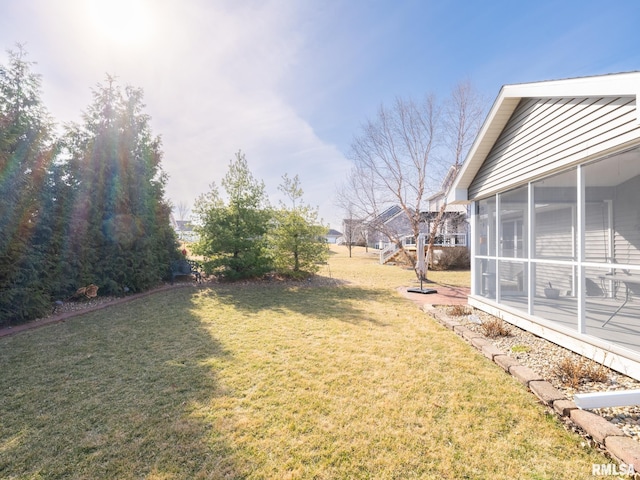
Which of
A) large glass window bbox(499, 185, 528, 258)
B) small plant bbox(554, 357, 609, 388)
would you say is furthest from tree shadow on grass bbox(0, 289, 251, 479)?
large glass window bbox(499, 185, 528, 258)

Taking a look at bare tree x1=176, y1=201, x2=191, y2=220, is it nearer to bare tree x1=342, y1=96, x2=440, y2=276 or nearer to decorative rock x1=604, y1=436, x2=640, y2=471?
bare tree x1=342, y1=96, x2=440, y2=276

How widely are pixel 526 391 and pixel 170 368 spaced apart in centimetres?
454

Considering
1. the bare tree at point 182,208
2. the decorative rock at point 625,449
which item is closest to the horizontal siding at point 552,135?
the decorative rock at point 625,449

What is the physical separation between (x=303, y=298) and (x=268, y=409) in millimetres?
5840

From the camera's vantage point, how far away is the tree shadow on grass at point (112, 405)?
2.18 meters

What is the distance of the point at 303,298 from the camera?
8.74 m

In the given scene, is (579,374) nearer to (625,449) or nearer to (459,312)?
(625,449)

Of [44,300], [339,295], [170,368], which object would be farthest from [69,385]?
[339,295]

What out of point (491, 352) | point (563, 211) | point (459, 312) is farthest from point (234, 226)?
point (563, 211)

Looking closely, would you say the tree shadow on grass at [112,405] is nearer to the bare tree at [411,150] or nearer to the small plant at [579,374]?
the small plant at [579,374]

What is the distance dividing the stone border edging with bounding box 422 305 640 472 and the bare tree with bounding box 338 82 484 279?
29.8 ft

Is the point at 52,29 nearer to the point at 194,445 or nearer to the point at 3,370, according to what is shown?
the point at 3,370

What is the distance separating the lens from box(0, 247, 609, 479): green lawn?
2.18 m

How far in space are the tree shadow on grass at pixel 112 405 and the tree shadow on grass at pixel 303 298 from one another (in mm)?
2588
